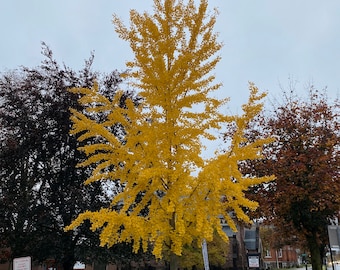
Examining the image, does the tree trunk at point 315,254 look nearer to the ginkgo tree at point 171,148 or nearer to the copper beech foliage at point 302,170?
the copper beech foliage at point 302,170

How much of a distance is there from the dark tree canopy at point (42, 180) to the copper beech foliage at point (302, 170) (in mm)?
7941

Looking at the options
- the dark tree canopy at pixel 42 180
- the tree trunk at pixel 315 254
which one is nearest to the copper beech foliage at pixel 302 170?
the tree trunk at pixel 315 254

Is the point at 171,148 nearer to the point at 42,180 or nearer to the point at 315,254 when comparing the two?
the point at 42,180

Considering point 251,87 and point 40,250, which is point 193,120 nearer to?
point 251,87

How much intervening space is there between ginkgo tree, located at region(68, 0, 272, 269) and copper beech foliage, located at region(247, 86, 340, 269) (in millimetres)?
9423

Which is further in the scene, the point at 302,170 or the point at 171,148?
the point at 302,170

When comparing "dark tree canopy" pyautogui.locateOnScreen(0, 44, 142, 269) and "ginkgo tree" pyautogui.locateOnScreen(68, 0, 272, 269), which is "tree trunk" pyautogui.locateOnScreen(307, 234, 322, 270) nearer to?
"dark tree canopy" pyautogui.locateOnScreen(0, 44, 142, 269)

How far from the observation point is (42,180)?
19.4 meters

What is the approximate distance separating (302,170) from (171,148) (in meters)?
10.6

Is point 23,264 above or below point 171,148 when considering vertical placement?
below

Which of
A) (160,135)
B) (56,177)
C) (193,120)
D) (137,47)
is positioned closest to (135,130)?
(160,135)

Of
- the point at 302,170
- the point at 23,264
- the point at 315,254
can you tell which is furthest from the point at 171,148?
the point at 315,254

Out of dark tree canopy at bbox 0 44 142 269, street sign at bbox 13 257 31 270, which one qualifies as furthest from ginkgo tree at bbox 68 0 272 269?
dark tree canopy at bbox 0 44 142 269

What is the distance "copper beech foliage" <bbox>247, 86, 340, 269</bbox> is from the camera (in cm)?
1767
